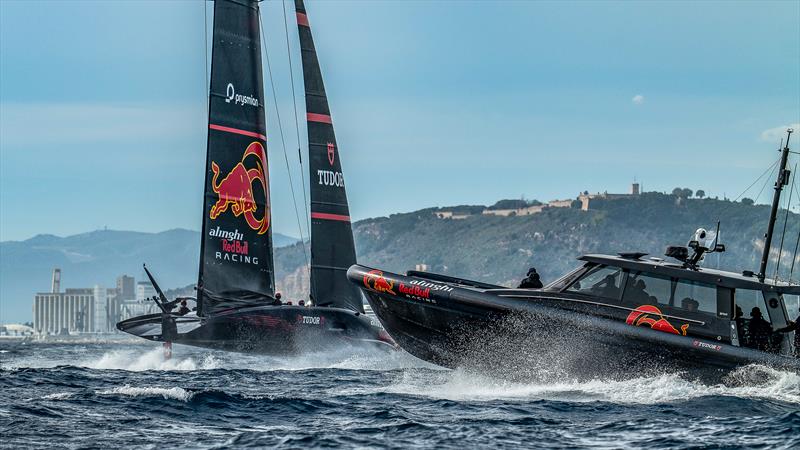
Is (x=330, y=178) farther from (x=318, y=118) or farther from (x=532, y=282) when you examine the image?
(x=532, y=282)

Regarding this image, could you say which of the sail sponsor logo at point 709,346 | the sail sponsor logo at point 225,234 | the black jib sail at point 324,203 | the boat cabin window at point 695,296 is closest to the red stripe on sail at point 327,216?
the black jib sail at point 324,203

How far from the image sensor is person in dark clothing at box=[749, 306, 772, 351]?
19.0 m

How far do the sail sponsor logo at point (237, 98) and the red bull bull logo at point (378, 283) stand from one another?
12.5 m

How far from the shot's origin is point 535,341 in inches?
756

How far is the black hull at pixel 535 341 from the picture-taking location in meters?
Result: 18.4

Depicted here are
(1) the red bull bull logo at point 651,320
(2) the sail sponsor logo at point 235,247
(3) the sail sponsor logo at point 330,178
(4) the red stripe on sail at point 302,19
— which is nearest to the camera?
(1) the red bull bull logo at point 651,320

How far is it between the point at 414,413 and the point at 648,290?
199 inches

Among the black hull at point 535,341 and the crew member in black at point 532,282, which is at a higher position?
the crew member in black at point 532,282

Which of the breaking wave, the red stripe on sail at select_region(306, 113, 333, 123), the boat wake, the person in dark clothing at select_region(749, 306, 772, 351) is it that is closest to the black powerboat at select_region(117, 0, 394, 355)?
the red stripe on sail at select_region(306, 113, 333, 123)

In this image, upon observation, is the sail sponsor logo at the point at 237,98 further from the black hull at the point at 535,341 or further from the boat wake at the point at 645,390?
the boat wake at the point at 645,390

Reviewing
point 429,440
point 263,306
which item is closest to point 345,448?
point 429,440

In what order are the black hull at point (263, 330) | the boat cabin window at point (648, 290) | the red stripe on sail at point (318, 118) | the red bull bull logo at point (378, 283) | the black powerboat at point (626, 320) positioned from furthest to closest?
the red stripe on sail at point (318, 118)
the black hull at point (263, 330)
the red bull bull logo at point (378, 283)
the boat cabin window at point (648, 290)
the black powerboat at point (626, 320)

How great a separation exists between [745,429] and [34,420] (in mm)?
9734

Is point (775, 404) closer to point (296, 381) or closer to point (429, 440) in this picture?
point (429, 440)
